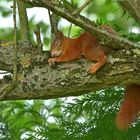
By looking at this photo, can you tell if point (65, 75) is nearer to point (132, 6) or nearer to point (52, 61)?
point (52, 61)

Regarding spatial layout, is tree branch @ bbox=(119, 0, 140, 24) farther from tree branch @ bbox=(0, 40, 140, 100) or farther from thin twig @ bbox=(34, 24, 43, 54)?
thin twig @ bbox=(34, 24, 43, 54)

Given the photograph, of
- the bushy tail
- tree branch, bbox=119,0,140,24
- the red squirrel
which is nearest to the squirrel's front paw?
the red squirrel

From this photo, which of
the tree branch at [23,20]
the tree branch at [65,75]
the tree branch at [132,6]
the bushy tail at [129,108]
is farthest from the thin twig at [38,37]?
the tree branch at [132,6]

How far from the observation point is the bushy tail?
6.27 ft

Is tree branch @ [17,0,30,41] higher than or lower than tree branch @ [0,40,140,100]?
higher

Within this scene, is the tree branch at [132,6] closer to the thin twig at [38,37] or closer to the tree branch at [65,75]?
the tree branch at [65,75]

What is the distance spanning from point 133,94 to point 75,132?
1.64 ft

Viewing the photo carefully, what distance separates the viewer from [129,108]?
6.41ft

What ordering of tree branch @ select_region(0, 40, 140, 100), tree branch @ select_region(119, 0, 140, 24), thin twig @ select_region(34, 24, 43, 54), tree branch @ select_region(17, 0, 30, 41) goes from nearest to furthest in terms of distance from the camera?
tree branch @ select_region(119, 0, 140, 24), tree branch @ select_region(0, 40, 140, 100), thin twig @ select_region(34, 24, 43, 54), tree branch @ select_region(17, 0, 30, 41)

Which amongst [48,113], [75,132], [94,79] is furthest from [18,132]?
[94,79]

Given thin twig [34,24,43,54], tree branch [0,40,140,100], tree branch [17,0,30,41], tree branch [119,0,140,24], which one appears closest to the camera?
tree branch [119,0,140,24]

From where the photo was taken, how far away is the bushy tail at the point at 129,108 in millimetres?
1911

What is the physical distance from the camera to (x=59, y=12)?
4.72 feet

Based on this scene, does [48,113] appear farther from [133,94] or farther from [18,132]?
[133,94]
